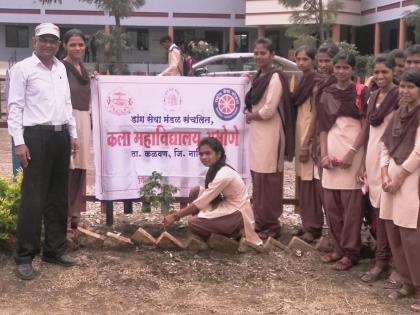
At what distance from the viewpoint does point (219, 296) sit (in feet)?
13.8

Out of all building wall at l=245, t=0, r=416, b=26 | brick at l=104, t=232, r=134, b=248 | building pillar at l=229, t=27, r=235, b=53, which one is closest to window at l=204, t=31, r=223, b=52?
building pillar at l=229, t=27, r=235, b=53

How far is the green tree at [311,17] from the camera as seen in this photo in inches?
855

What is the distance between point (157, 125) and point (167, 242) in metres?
1.10

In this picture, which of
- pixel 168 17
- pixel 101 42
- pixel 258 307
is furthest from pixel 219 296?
pixel 168 17

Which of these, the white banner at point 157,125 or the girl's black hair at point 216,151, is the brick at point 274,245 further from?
the white banner at point 157,125

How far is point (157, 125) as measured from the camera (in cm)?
540

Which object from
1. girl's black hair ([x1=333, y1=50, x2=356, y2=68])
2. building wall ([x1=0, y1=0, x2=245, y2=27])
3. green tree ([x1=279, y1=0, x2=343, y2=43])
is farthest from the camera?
building wall ([x1=0, y1=0, x2=245, y2=27])

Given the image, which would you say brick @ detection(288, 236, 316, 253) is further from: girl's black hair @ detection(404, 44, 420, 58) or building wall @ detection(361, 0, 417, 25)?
building wall @ detection(361, 0, 417, 25)

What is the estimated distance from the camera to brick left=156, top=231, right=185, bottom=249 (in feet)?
16.0

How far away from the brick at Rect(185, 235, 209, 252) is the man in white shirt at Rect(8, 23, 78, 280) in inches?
43.2

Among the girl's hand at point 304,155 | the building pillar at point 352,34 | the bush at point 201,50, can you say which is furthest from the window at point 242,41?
the girl's hand at point 304,155

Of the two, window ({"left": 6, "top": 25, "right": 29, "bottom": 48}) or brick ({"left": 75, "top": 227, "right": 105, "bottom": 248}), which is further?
window ({"left": 6, "top": 25, "right": 29, "bottom": 48})

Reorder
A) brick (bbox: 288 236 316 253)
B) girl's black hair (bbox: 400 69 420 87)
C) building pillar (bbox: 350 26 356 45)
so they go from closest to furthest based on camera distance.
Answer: girl's black hair (bbox: 400 69 420 87)
brick (bbox: 288 236 316 253)
building pillar (bbox: 350 26 356 45)

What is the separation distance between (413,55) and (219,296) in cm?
218
